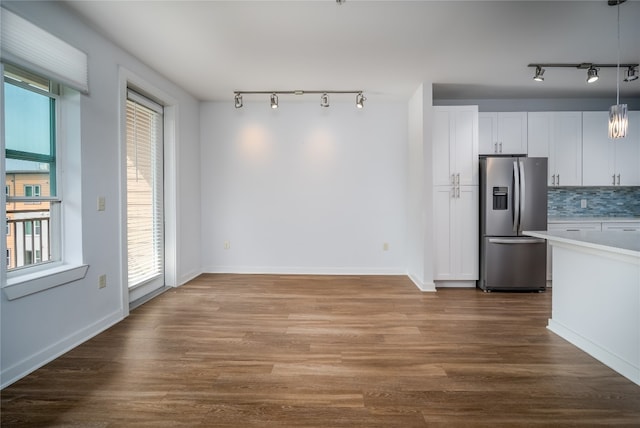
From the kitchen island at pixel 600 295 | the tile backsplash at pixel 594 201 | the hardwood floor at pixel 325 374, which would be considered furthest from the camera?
the tile backsplash at pixel 594 201

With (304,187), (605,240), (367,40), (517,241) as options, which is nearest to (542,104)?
(517,241)

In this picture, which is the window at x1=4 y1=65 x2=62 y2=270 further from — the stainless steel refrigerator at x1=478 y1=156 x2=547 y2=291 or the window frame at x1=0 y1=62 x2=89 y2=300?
the stainless steel refrigerator at x1=478 y1=156 x2=547 y2=291

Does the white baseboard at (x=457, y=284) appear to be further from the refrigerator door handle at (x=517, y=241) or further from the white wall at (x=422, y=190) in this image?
the refrigerator door handle at (x=517, y=241)

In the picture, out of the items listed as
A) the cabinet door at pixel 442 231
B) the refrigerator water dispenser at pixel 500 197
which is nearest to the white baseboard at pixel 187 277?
the cabinet door at pixel 442 231

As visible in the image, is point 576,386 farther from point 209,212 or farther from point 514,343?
point 209,212

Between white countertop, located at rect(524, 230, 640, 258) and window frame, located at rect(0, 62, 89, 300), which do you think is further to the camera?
window frame, located at rect(0, 62, 89, 300)

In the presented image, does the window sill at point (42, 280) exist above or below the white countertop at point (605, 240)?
below

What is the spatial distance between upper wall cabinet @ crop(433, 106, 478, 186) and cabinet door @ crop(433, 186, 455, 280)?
0.48 ft

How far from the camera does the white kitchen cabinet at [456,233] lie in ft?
14.0

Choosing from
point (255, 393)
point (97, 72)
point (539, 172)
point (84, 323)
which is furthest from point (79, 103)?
point (539, 172)

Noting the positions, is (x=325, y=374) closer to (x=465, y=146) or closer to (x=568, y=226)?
(x=465, y=146)

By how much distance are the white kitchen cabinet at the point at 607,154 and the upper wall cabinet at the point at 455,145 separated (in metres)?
1.68

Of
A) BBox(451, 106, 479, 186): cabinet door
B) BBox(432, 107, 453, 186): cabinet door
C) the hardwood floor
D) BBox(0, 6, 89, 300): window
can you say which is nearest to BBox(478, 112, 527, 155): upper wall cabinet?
BBox(451, 106, 479, 186): cabinet door

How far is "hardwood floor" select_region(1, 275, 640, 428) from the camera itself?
173cm
